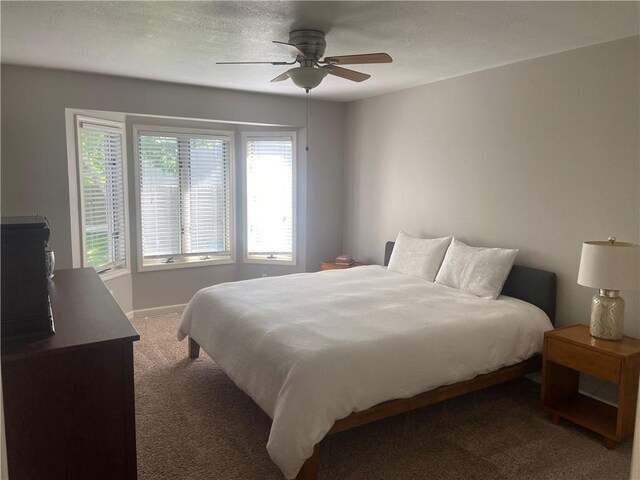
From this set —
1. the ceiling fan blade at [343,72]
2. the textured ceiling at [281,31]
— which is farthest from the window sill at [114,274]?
the ceiling fan blade at [343,72]

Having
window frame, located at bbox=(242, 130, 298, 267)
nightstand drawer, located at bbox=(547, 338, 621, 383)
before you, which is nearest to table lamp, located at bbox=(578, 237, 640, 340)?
nightstand drawer, located at bbox=(547, 338, 621, 383)

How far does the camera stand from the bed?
7.93 feet

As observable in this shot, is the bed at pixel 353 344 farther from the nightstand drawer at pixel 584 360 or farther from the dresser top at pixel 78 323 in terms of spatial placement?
the dresser top at pixel 78 323

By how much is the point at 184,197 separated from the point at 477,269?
356 cm

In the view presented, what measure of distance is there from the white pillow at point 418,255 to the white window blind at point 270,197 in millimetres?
1713

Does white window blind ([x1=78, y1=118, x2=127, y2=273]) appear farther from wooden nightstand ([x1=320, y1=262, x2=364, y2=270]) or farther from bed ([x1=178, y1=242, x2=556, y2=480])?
wooden nightstand ([x1=320, y1=262, x2=364, y2=270])

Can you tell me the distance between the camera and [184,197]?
5652 mm

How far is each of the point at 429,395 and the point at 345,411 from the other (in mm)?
691

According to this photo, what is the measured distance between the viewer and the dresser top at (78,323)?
5.47 feet

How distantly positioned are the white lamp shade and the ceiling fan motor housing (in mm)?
2208

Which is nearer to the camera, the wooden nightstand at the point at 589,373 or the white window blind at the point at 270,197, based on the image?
the wooden nightstand at the point at 589,373

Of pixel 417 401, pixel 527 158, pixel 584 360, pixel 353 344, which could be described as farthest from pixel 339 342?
pixel 527 158

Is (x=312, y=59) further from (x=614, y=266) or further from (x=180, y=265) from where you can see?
(x=180, y=265)

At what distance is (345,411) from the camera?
2.47 m
